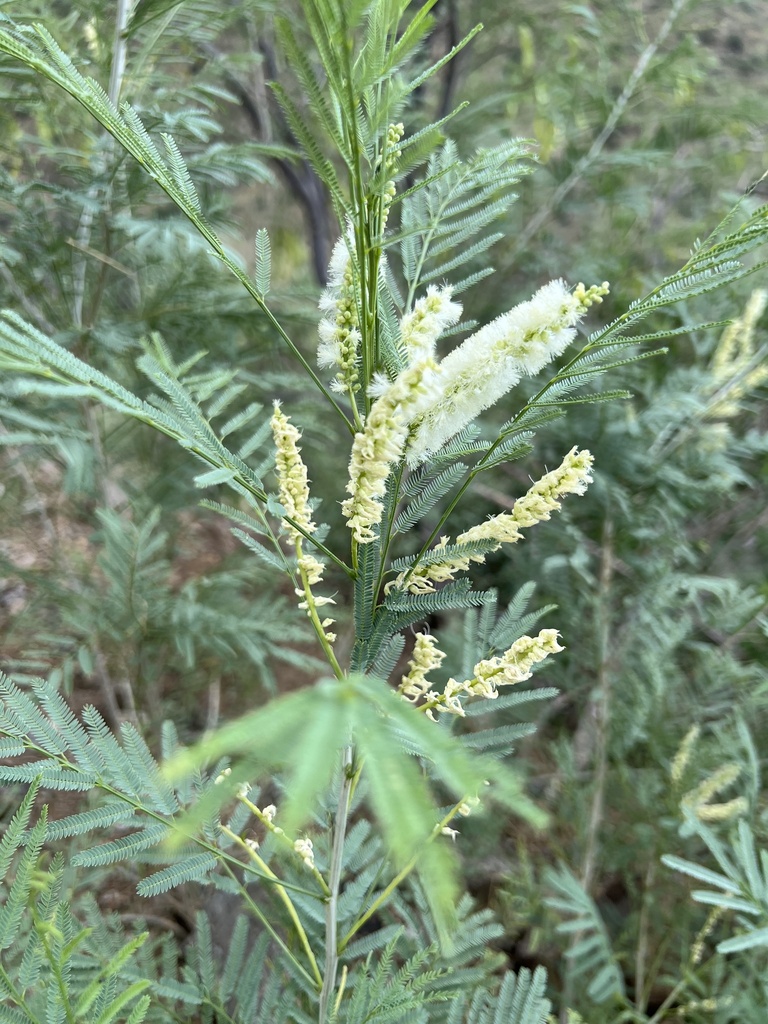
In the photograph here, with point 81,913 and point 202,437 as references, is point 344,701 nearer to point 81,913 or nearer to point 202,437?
Result: point 202,437

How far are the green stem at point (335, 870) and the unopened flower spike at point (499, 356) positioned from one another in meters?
0.22

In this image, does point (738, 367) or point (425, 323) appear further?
point (738, 367)

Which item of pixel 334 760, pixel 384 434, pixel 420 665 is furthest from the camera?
pixel 420 665

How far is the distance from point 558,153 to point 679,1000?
1769mm

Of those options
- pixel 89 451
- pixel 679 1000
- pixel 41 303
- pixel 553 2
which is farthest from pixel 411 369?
pixel 553 2

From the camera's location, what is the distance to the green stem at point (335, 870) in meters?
0.44

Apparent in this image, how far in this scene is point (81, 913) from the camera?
2.96 feet

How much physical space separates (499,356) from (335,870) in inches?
14.9

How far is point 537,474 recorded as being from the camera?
4.26 feet

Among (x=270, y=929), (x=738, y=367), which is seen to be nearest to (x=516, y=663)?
(x=270, y=929)

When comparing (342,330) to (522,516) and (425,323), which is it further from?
(522,516)

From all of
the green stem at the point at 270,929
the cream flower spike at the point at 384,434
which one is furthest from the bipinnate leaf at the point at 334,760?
the green stem at the point at 270,929

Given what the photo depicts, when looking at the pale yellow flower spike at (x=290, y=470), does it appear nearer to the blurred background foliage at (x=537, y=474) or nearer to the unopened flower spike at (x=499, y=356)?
the unopened flower spike at (x=499, y=356)

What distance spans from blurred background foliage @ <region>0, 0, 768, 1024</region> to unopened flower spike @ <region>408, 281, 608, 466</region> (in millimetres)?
494
